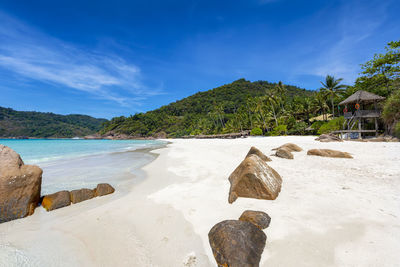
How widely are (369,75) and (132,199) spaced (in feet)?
109

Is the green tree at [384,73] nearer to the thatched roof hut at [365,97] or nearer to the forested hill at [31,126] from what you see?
the thatched roof hut at [365,97]

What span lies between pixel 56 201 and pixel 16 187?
0.89 m

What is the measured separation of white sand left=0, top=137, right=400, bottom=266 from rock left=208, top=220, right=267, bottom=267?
14 cm

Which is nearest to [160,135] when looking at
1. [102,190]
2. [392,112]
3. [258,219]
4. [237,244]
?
[392,112]

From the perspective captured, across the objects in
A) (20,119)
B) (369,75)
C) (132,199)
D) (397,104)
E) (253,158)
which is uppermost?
(20,119)

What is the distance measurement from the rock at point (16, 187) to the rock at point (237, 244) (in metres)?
4.48

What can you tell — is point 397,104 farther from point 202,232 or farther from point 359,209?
point 202,232

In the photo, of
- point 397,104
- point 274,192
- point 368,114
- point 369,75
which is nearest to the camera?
point 274,192

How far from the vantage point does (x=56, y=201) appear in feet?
14.4

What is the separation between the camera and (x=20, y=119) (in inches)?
5669

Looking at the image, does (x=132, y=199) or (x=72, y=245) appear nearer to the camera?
(x=72, y=245)

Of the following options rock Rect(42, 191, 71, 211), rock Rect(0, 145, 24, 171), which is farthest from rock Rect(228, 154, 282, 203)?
rock Rect(0, 145, 24, 171)

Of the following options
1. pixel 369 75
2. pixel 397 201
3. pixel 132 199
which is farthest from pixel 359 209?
pixel 369 75

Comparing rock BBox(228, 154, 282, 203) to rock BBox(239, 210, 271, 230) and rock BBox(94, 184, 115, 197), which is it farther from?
rock BBox(94, 184, 115, 197)
